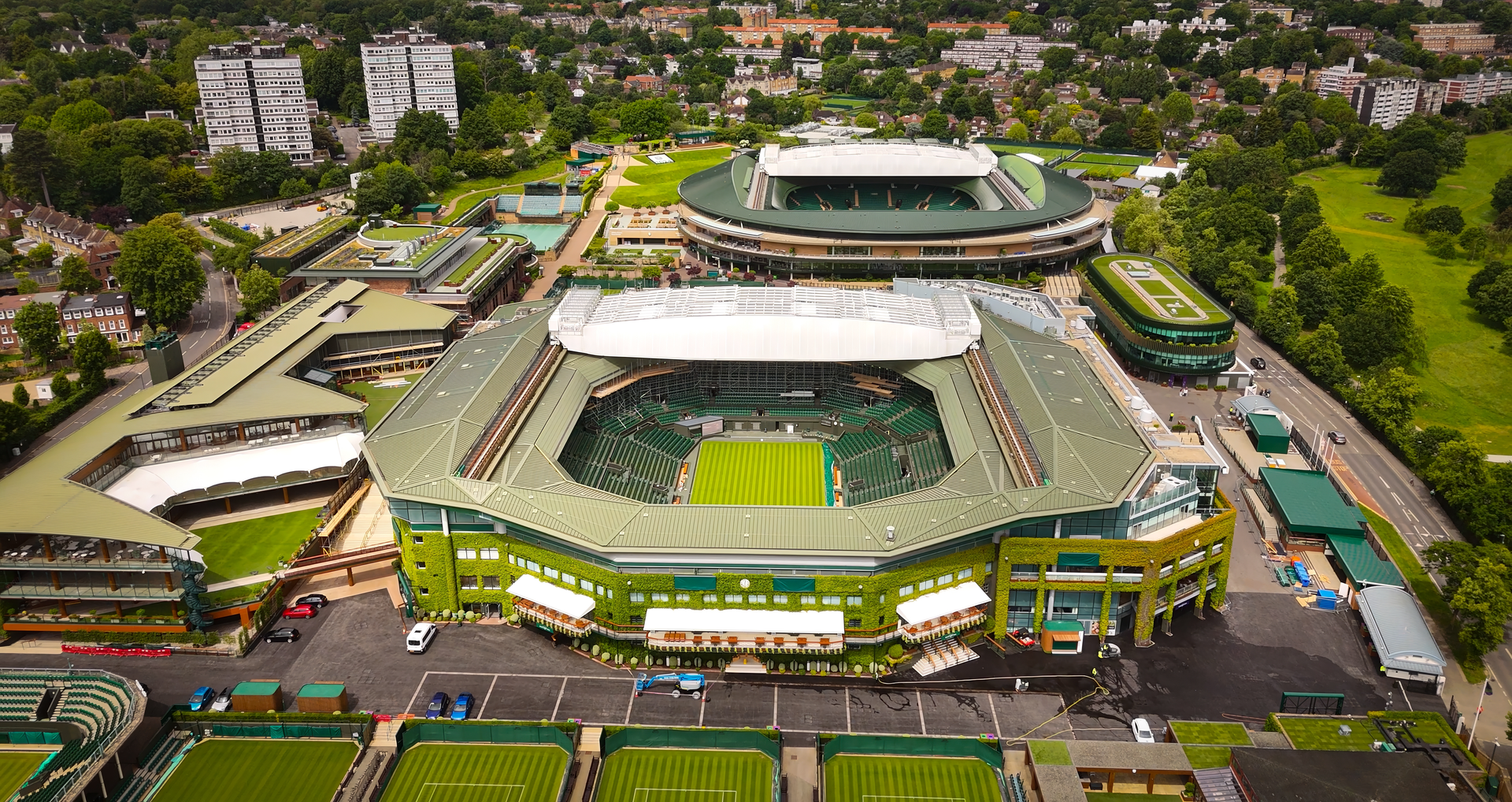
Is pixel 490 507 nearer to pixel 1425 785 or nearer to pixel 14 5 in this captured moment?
pixel 1425 785

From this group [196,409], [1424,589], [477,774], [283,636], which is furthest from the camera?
[196,409]

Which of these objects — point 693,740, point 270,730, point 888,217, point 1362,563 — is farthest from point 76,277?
point 1362,563

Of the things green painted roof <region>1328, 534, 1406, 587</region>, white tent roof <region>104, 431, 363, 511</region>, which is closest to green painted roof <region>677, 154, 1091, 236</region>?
green painted roof <region>1328, 534, 1406, 587</region>

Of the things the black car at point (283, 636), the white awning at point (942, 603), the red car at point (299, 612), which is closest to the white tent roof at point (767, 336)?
the white awning at point (942, 603)

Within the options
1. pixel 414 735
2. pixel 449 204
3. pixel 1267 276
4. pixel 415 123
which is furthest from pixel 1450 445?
pixel 415 123

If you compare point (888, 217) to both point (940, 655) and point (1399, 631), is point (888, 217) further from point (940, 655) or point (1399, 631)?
point (1399, 631)

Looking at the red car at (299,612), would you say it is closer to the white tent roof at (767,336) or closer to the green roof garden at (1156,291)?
the white tent roof at (767,336)
